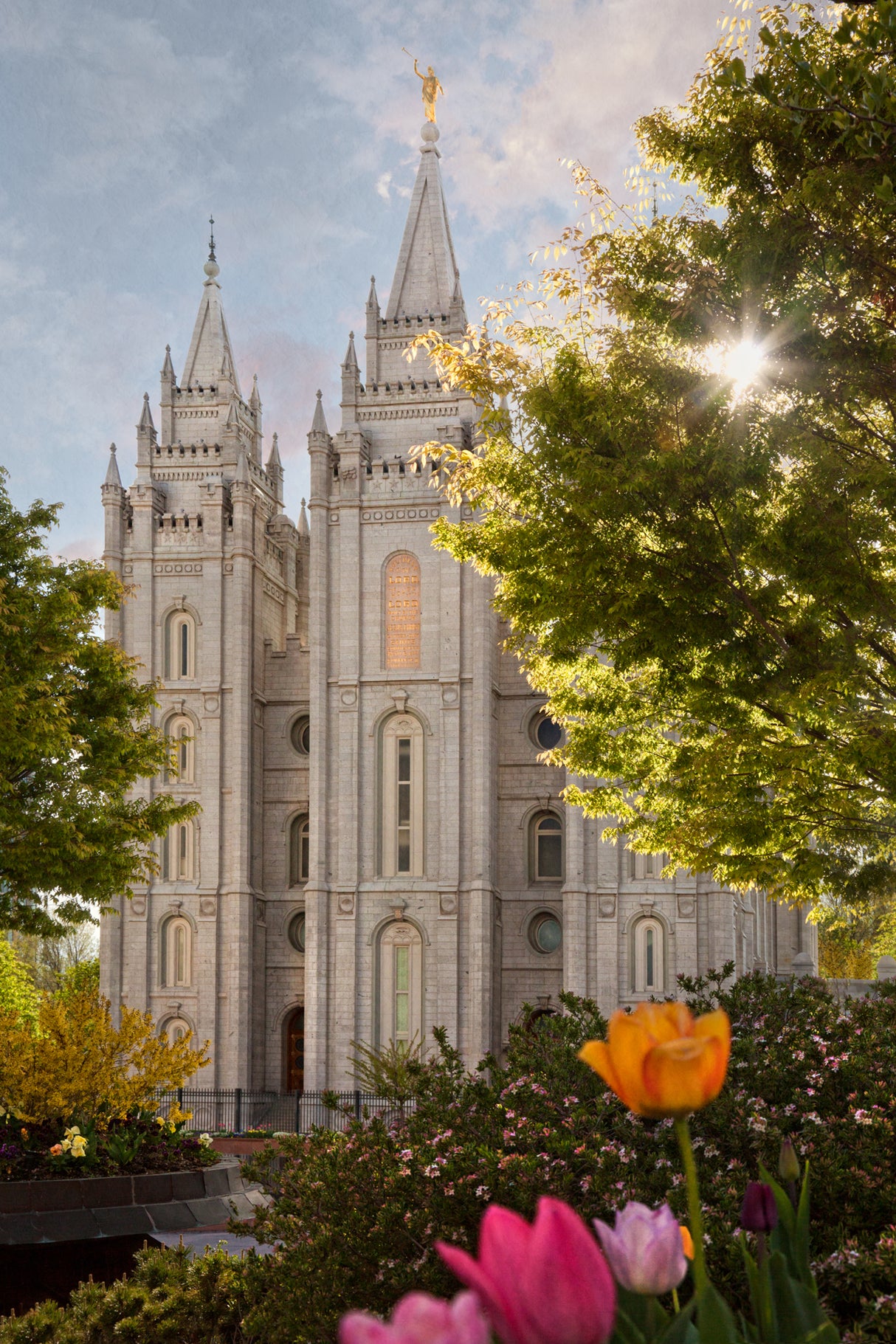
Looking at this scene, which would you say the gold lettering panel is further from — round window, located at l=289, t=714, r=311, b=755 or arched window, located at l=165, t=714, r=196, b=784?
arched window, located at l=165, t=714, r=196, b=784

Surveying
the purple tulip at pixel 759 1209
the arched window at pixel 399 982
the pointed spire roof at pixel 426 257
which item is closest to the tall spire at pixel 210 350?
the pointed spire roof at pixel 426 257

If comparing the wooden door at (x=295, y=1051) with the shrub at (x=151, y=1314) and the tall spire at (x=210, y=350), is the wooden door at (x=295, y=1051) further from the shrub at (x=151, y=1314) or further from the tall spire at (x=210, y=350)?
the shrub at (x=151, y=1314)

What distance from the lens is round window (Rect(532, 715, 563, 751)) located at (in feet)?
131

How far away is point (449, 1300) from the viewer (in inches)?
239

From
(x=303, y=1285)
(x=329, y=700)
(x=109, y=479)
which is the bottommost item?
(x=303, y=1285)

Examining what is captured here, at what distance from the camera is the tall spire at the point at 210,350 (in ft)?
152

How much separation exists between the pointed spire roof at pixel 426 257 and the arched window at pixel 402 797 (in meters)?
14.5

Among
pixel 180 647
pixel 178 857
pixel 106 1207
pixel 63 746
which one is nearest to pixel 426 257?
pixel 180 647

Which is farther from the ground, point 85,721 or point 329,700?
point 329,700

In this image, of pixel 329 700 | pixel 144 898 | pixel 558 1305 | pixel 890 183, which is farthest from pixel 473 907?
pixel 558 1305

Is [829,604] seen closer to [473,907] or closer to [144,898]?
[473,907]

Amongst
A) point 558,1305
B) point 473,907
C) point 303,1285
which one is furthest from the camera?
point 473,907

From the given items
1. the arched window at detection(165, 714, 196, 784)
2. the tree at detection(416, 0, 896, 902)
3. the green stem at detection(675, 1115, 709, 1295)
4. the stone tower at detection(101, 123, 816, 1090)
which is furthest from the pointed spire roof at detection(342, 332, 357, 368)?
the green stem at detection(675, 1115, 709, 1295)

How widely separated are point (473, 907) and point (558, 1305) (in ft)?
116
